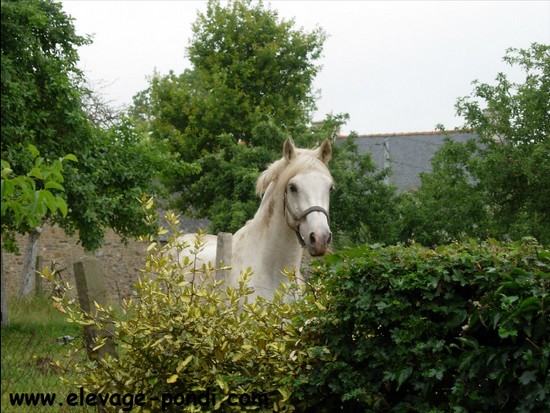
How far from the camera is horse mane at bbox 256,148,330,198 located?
6941 mm

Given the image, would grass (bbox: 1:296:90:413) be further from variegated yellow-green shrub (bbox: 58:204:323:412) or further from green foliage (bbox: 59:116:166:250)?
green foliage (bbox: 59:116:166:250)

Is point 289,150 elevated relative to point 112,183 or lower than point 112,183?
lower

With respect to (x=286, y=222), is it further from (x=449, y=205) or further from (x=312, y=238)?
(x=449, y=205)

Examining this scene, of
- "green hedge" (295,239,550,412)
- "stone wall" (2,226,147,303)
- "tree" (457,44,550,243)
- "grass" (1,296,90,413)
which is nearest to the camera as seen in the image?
"green hedge" (295,239,550,412)

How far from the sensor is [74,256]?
86.4 feet

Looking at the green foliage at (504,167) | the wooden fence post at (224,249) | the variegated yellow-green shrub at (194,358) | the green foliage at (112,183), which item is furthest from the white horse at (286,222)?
the green foliage at (504,167)

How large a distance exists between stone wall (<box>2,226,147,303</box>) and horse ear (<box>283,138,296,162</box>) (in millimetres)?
18265

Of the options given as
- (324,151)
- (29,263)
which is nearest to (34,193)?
(324,151)

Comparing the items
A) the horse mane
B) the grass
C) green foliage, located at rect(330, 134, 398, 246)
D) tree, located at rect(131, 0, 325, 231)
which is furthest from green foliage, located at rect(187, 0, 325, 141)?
the horse mane

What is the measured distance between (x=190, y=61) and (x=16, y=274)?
9.60 m

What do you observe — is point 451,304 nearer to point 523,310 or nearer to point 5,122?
point 523,310

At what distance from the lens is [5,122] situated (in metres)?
12.2

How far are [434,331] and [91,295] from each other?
7.17 feet

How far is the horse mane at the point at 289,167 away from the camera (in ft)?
22.8
